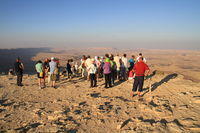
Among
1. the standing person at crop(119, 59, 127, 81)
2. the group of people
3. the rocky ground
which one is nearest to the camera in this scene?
the rocky ground

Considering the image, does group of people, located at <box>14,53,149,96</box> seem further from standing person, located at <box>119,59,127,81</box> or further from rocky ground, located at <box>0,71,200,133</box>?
rocky ground, located at <box>0,71,200,133</box>

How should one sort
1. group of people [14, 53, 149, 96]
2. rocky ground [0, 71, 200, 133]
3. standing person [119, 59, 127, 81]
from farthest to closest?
standing person [119, 59, 127, 81], group of people [14, 53, 149, 96], rocky ground [0, 71, 200, 133]

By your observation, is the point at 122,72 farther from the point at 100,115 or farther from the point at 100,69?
the point at 100,115

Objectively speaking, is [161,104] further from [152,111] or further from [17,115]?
[17,115]

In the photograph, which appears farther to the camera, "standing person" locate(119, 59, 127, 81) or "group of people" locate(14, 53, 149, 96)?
"standing person" locate(119, 59, 127, 81)

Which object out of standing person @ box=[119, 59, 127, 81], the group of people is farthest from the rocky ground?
standing person @ box=[119, 59, 127, 81]

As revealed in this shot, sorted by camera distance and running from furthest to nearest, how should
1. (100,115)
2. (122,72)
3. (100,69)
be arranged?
(100,69)
(122,72)
(100,115)

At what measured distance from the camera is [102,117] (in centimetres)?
508

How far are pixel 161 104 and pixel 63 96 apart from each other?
4.75 metres

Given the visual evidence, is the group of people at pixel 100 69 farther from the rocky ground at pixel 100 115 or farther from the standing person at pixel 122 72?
the rocky ground at pixel 100 115

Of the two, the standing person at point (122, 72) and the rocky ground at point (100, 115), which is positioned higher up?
the standing person at point (122, 72)

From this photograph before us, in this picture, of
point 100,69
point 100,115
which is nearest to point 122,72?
point 100,69

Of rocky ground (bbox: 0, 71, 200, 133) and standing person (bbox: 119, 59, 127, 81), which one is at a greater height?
standing person (bbox: 119, 59, 127, 81)

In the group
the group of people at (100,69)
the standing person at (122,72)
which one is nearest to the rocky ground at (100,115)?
the group of people at (100,69)
